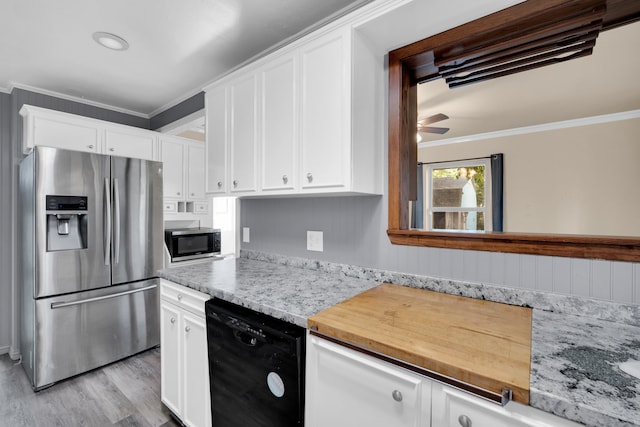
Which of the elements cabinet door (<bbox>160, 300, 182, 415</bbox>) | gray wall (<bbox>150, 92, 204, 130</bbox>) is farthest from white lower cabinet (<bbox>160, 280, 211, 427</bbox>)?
gray wall (<bbox>150, 92, 204, 130</bbox>)

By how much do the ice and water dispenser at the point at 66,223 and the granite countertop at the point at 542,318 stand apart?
45.3 inches

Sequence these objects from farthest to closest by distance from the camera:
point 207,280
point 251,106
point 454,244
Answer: point 251,106, point 207,280, point 454,244

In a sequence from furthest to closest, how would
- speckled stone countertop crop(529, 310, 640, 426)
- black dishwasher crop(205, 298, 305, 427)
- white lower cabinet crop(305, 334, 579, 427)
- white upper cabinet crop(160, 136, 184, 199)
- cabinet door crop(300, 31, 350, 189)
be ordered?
1. white upper cabinet crop(160, 136, 184, 199)
2. cabinet door crop(300, 31, 350, 189)
3. black dishwasher crop(205, 298, 305, 427)
4. white lower cabinet crop(305, 334, 579, 427)
5. speckled stone countertop crop(529, 310, 640, 426)

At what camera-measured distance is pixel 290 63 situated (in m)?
1.67

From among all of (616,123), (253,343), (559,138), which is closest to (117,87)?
(253,343)

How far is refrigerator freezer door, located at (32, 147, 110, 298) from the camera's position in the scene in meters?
2.21

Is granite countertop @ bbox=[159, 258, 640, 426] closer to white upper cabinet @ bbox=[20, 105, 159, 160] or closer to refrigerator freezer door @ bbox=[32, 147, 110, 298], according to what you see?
refrigerator freezer door @ bbox=[32, 147, 110, 298]

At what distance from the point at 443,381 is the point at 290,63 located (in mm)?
1642

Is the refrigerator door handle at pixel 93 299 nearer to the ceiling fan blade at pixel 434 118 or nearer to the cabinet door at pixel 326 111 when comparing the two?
the cabinet door at pixel 326 111

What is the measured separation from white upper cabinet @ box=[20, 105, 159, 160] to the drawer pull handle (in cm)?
350

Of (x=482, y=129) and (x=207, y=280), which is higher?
(x=482, y=129)

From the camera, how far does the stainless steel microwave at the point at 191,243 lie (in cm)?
307

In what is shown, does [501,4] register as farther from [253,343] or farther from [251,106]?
[253,343]

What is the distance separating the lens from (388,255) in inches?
64.7
